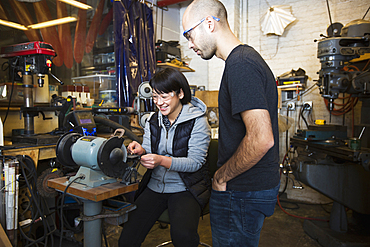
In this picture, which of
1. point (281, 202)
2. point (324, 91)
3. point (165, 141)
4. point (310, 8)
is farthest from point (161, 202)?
point (310, 8)

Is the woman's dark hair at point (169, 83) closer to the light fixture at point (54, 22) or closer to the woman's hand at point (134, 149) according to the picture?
the woman's hand at point (134, 149)

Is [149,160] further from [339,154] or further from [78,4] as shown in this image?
[78,4]

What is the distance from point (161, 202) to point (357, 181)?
5.43ft

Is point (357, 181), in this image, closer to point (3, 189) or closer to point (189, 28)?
point (189, 28)

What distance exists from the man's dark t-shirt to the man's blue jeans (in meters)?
0.03

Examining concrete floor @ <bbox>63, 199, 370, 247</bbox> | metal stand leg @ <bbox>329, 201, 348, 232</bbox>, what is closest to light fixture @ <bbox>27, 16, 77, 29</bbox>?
concrete floor @ <bbox>63, 199, 370, 247</bbox>

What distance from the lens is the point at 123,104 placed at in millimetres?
3107

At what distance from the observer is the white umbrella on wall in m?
3.54

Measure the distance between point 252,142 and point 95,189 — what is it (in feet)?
2.46

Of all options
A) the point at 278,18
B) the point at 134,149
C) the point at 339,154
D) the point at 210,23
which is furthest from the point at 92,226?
the point at 278,18

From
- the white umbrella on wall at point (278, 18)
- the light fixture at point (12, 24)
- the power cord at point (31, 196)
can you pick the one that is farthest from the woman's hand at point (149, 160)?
the white umbrella on wall at point (278, 18)

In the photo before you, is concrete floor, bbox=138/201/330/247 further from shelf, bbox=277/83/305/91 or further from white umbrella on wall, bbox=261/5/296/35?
white umbrella on wall, bbox=261/5/296/35

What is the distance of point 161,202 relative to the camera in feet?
5.32

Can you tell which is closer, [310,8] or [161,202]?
[161,202]
